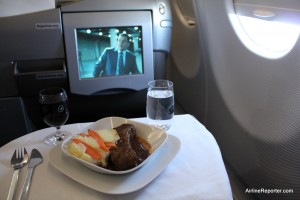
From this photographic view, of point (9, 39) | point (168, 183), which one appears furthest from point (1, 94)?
point (168, 183)

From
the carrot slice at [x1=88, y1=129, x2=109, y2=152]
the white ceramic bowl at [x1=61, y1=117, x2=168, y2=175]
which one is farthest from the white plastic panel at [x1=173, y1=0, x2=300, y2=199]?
the carrot slice at [x1=88, y1=129, x2=109, y2=152]

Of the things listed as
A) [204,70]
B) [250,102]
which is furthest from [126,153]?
[204,70]

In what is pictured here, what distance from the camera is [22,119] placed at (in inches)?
49.0

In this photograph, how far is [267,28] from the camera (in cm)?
98

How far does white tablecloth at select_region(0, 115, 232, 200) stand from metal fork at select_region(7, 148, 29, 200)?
1cm

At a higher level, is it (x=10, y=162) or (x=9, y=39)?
(x=9, y=39)

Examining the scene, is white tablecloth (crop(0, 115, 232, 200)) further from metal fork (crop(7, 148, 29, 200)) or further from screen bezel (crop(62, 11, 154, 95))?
screen bezel (crop(62, 11, 154, 95))

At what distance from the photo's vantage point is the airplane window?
826mm

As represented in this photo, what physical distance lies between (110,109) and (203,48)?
0.59 meters

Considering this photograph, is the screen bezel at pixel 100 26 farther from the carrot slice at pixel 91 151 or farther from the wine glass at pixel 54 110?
the carrot slice at pixel 91 151

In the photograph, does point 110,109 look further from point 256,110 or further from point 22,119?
point 256,110

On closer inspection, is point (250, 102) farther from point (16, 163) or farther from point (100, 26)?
point (16, 163)

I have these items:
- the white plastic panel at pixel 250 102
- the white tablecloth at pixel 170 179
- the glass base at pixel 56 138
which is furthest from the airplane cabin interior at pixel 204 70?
the glass base at pixel 56 138

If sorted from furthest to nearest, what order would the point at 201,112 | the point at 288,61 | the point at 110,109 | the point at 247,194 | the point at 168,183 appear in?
the point at 201,112 < the point at 110,109 < the point at 247,194 < the point at 288,61 < the point at 168,183
